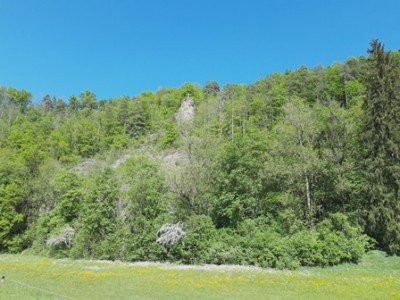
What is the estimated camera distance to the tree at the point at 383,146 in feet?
95.9

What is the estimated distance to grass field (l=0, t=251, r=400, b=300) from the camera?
51.1 feet

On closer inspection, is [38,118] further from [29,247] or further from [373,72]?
[373,72]

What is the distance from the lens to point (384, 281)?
18.8 metres

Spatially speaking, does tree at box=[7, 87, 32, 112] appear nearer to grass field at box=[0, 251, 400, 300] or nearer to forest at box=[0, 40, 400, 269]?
forest at box=[0, 40, 400, 269]

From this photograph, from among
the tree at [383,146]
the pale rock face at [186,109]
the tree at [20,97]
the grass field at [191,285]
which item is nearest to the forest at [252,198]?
the tree at [383,146]

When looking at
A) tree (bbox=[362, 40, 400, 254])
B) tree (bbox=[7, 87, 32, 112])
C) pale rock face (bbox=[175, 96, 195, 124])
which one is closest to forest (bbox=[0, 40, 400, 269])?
tree (bbox=[362, 40, 400, 254])

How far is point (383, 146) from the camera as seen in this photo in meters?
31.3

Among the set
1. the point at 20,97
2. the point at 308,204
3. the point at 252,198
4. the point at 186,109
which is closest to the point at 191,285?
the point at 252,198

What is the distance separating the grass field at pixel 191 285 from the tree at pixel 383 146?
5373mm

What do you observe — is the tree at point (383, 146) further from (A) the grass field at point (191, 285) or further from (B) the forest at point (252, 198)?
(A) the grass field at point (191, 285)

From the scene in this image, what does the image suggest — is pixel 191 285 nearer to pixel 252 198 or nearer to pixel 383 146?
pixel 252 198

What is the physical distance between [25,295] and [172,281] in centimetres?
794

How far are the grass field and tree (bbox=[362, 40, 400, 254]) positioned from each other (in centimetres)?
537

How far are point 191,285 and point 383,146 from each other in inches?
947
